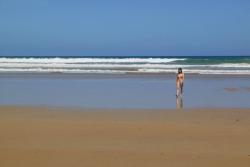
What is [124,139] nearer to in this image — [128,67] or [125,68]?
[125,68]

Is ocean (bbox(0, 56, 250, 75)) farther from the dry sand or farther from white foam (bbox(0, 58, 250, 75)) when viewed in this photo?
the dry sand

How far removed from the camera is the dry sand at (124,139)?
6285 millimetres

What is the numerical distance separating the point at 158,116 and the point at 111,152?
14.5 feet

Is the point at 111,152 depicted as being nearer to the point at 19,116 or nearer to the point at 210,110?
the point at 19,116

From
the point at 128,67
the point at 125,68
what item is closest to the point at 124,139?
the point at 125,68

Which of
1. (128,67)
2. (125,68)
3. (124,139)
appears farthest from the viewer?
(128,67)

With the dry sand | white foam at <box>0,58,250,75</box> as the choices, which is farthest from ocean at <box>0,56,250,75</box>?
the dry sand

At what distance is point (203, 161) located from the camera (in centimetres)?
621

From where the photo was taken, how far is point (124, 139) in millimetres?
7816

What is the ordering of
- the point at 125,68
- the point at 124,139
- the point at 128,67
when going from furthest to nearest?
1. the point at 128,67
2. the point at 125,68
3. the point at 124,139

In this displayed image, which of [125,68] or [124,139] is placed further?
[125,68]

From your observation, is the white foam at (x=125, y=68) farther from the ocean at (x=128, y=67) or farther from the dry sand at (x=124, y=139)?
the dry sand at (x=124, y=139)

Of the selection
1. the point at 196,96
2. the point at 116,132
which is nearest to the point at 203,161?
the point at 116,132

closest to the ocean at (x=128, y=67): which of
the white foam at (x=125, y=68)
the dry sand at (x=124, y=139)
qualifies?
the white foam at (x=125, y=68)
